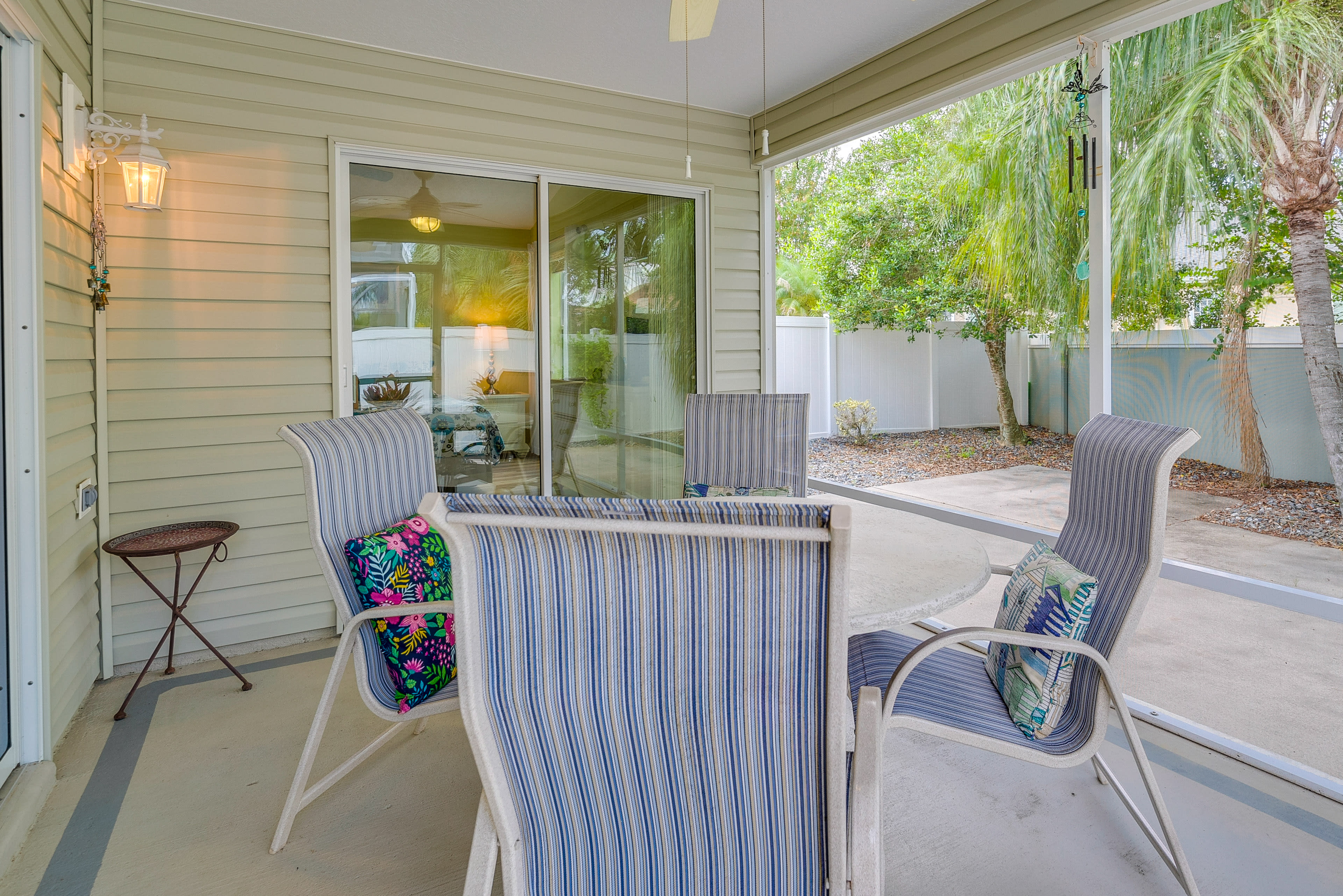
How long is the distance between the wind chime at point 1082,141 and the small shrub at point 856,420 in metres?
1.52

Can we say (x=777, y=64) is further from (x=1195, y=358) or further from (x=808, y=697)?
(x=808, y=697)

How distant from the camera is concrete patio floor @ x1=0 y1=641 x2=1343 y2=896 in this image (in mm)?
1792

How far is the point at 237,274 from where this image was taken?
3137mm

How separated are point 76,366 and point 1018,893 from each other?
3.31m

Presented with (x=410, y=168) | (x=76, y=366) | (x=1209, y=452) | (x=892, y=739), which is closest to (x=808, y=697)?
(x=892, y=739)

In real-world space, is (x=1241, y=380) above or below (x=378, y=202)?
below

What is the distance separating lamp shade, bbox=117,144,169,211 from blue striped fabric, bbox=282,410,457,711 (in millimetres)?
1373

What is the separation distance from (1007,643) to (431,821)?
1.56m

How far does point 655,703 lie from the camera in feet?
3.22

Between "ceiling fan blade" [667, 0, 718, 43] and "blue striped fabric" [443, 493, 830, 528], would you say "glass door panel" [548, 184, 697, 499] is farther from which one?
"blue striped fabric" [443, 493, 830, 528]

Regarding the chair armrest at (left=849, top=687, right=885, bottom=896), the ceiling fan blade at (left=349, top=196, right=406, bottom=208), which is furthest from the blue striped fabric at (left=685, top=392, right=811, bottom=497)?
the chair armrest at (left=849, top=687, right=885, bottom=896)

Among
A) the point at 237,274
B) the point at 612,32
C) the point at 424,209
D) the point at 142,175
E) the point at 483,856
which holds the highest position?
the point at 612,32

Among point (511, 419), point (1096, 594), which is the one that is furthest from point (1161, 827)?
point (511, 419)

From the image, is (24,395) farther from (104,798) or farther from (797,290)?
(797,290)
